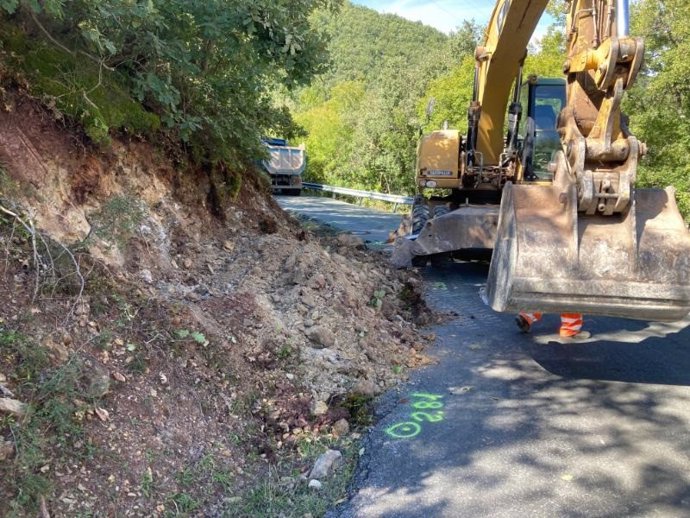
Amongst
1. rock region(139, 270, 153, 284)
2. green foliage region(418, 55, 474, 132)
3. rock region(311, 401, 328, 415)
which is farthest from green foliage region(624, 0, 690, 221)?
rock region(139, 270, 153, 284)

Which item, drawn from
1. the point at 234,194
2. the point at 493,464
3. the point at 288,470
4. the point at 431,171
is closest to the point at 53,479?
the point at 288,470

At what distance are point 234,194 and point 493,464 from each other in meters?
4.76

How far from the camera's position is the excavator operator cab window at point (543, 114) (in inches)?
347

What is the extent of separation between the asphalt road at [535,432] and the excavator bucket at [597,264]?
0.79 meters

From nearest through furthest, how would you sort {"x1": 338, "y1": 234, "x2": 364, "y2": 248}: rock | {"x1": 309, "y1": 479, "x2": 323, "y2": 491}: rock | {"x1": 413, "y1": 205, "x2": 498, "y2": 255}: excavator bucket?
{"x1": 309, "y1": 479, "x2": 323, "y2": 491}: rock, {"x1": 413, "y1": 205, "x2": 498, "y2": 255}: excavator bucket, {"x1": 338, "y1": 234, "x2": 364, "y2": 248}: rock

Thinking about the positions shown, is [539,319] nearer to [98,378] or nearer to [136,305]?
[136,305]

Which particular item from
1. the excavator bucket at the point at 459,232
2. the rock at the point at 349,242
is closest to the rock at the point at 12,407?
the excavator bucket at the point at 459,232

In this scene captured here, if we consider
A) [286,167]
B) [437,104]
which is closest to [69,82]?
[437,104]

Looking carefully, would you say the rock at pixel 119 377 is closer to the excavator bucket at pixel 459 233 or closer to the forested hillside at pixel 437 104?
the forested hillside at pixel 437 104

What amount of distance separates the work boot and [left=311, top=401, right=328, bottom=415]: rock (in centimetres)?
281

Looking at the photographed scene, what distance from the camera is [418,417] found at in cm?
445

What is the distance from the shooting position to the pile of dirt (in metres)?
3.15

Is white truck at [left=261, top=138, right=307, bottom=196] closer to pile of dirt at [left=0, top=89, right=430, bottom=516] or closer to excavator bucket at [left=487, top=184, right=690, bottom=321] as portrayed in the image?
pile of dirt at [left=0, top=89, right=430, bottom=516]

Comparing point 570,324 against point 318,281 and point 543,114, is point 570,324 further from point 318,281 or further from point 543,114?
point 543,114
